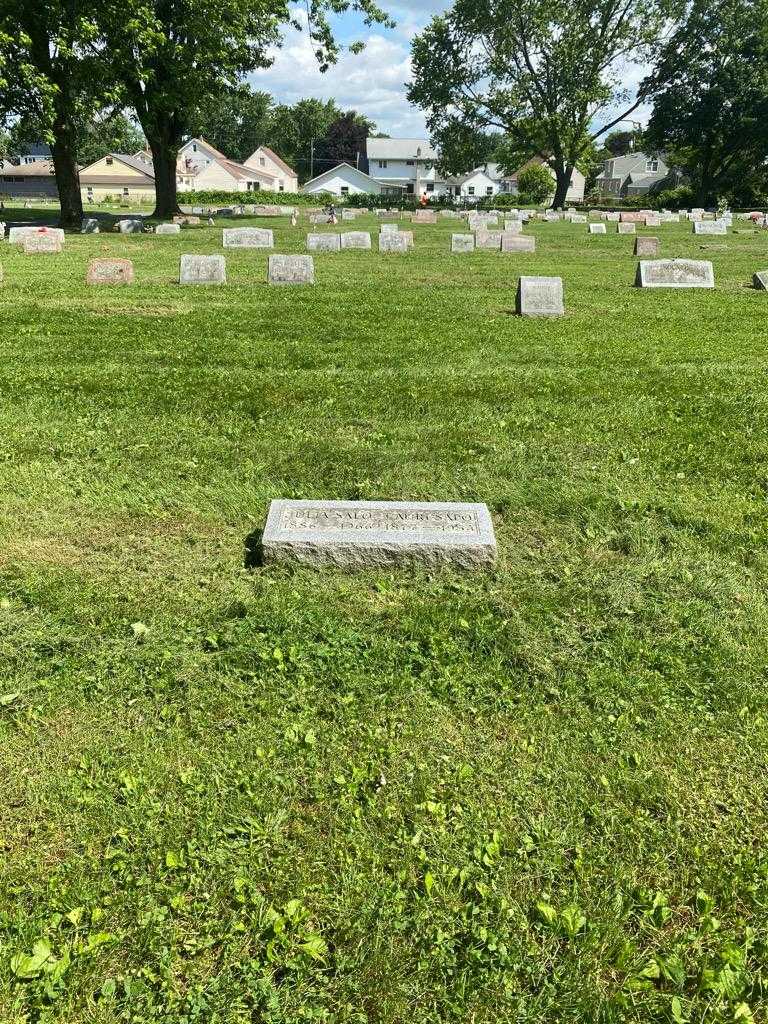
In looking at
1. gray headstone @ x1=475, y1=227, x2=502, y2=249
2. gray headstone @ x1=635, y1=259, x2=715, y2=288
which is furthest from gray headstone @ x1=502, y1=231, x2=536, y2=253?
gray headstone @ x1=635, y1=259, x2=715, y2=288

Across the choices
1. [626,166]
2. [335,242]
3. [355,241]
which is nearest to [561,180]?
[355,241]

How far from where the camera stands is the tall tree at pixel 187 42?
83.7 ft

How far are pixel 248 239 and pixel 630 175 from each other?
8539 centimetres

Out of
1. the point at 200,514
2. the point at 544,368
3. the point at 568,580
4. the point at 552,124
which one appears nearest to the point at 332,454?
the point at 200,514

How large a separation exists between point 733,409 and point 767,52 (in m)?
61.5

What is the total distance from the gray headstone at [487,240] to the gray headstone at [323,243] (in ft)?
17.6

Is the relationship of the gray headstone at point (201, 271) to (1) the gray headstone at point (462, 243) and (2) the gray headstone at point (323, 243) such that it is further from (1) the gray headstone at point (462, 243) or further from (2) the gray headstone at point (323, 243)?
(1) the gray headstone at point (462, 243)

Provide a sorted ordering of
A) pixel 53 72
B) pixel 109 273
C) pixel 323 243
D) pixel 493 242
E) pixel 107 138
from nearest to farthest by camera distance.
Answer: pixel 109 273
pixel 323 243
pixel 493 242
pixel 53 72
pixel 107 138

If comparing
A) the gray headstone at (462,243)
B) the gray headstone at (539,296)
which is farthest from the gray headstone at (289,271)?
the gray headstone at (462,243)

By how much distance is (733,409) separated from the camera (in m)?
7.48

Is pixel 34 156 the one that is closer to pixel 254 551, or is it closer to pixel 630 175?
pixel 630 175

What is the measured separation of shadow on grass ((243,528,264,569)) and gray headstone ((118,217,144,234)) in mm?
28567

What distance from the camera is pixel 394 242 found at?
2303 centimetres

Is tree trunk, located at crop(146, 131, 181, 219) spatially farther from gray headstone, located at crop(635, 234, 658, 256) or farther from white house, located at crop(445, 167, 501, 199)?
white house, located at crop(445, 167, 501, 199)
